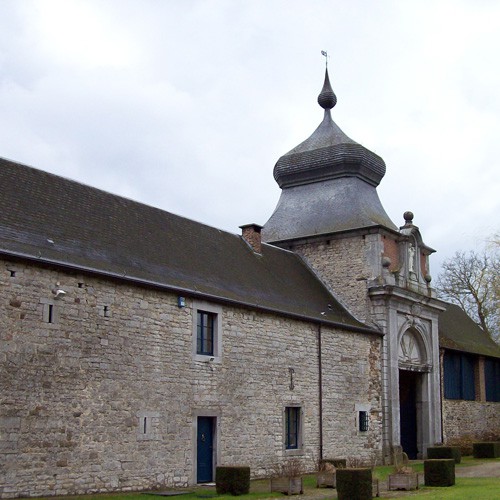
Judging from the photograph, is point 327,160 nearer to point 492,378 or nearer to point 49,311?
point 492,378

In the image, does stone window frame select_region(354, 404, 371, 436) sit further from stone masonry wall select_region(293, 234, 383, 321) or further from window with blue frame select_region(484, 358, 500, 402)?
window with blue frame select_region(484, 358, 500, 402)

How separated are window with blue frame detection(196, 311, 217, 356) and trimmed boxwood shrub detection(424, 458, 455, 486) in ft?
19.0

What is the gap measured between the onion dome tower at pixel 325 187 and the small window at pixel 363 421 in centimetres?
650

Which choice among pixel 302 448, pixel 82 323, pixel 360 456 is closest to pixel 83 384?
pixel 82 323

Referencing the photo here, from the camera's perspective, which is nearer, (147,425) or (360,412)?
(147,425)

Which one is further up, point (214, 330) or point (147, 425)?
point (214, 330)

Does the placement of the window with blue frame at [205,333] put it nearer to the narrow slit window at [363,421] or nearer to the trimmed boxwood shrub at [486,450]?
the narrow slit window at [363,421]

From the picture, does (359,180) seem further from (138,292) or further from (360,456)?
(138,292)

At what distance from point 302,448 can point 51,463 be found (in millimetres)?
8731

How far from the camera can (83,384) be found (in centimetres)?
1568

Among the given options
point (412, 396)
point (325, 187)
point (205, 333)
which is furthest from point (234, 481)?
point (325, 187)

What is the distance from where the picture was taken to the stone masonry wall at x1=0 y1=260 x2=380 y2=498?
47.8 ft

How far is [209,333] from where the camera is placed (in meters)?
19.2

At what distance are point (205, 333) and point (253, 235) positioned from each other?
22.0 ft
